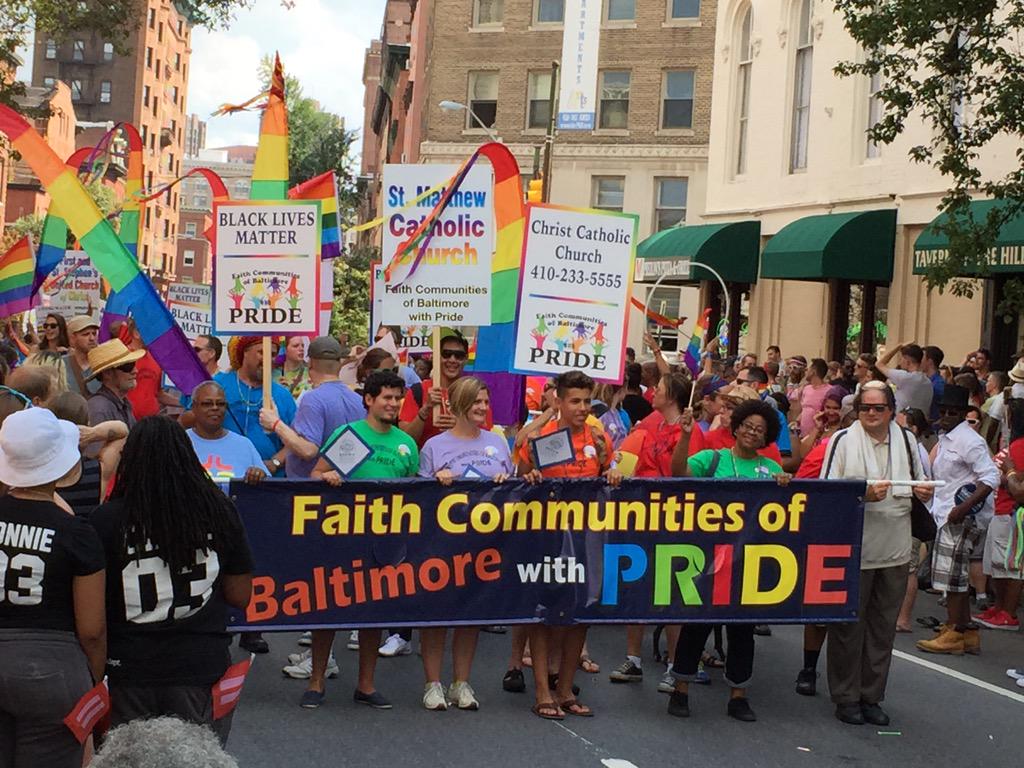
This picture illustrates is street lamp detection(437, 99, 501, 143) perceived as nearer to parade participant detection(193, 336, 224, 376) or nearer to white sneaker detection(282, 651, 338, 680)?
parade participant detection(193, 336, 224, 376)

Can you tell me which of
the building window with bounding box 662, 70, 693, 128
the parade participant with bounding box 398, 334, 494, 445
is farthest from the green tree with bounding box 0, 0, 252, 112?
the building window with bounding box 662, 70, 693, 128

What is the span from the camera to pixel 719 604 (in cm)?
883

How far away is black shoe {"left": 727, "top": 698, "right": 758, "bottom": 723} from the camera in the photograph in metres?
8.73

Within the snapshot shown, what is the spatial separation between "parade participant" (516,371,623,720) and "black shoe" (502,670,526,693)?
0.53 ft

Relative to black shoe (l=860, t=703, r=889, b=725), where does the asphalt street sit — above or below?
below

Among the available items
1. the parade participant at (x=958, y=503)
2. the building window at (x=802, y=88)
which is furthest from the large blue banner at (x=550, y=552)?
the building window at (x=802, y=88)

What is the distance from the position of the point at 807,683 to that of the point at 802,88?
69.3ft

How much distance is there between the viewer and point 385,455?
28.8ft

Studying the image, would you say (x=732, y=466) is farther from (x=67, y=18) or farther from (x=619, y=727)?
(x=67, y=18)

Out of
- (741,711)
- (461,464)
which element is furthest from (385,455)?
(741,711)

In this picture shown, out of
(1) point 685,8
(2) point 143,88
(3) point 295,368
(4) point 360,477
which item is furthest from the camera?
(2) point 143,88

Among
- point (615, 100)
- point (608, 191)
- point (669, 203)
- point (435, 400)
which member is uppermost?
point (615, 100)

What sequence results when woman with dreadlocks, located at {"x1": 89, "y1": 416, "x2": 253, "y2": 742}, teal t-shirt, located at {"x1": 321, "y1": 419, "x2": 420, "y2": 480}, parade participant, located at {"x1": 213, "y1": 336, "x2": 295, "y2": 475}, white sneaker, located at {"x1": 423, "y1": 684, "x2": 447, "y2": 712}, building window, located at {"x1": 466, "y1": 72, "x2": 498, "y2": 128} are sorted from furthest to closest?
building window, located at {"x1": 466, "y1": 72, "x2": 498, "y2": 128}, parade participant, located at {"x1": 213, "y1": 336, "x2": 295, "y2": 475}, teal t-shirt, located at {"x1": 321, "y1": 419, "x2": 420, "y2": 480}, white sneaker, located at {"x1": 423, "y1": 684, "x2": 447, "y2": 712}, woman with dreadlocks, located at {"x1": 89, "y1": 416, "x2": 253, "y2": 742}

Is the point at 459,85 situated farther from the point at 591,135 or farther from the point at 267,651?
the point at 267,651
